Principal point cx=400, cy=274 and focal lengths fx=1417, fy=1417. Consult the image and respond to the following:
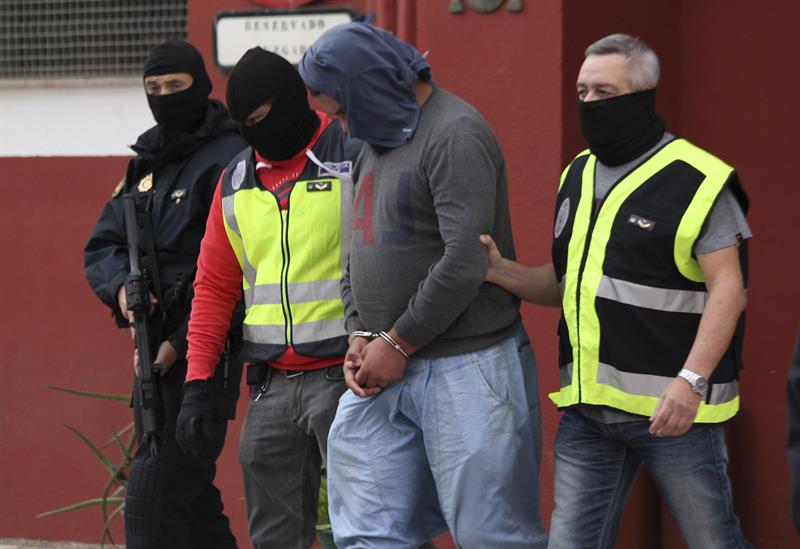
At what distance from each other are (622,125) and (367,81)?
2.14 ft

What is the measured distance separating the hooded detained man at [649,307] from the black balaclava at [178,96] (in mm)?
1564

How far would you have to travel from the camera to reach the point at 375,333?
3.70 m

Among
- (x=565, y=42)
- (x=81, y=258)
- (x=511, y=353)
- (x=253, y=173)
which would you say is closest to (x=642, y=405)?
(x=511, y=353)

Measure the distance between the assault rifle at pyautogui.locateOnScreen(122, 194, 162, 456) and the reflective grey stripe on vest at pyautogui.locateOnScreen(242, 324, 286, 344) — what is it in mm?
561

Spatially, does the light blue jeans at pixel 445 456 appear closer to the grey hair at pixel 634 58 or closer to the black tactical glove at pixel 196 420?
the black tactical glove at pixel 196 420

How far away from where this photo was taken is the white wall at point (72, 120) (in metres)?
6.04

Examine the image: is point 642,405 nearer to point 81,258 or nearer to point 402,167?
point 402,167

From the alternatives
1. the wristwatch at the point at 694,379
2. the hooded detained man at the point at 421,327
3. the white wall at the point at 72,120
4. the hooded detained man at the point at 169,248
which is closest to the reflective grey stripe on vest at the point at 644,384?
the wristwatch at the point at 694,379

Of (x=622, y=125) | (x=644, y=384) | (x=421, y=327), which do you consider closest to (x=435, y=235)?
(x=421, y=327)

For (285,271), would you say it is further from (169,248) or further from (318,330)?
(169,248)

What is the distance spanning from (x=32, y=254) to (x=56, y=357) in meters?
0.45

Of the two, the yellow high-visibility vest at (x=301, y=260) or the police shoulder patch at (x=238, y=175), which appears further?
the police shoulder patch at (x=238, y=175)

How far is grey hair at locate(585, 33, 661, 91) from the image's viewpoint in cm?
354

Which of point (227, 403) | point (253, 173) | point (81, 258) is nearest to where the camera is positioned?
point (253, 173)
